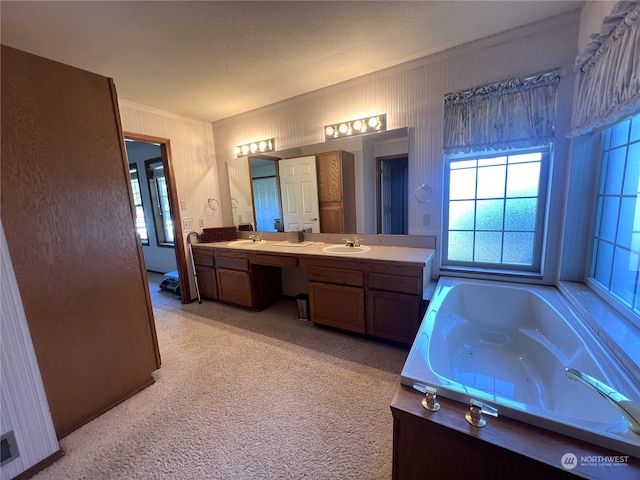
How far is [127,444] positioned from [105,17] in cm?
249

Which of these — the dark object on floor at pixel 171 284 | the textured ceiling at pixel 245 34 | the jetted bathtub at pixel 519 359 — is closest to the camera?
the jetted bathtub at pixel 519 359

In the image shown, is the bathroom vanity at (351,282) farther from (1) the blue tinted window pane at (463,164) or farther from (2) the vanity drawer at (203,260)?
(1) the blue tinted window pane at (463,164)

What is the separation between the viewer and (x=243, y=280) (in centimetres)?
309

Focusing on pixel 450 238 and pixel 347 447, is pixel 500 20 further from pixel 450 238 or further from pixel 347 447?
pixel 347 447

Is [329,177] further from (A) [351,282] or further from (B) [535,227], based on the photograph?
(B) [535,227]

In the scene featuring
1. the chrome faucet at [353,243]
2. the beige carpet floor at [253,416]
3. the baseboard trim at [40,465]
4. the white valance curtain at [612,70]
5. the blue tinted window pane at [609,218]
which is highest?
the white valance curtain at [612,70]

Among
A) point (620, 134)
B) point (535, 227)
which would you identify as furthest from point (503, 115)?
point (535, 227)

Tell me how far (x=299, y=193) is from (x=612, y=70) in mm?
2460

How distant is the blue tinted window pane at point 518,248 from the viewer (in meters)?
2.20

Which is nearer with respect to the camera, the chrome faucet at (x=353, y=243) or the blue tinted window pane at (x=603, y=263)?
the blue tinted window pane at (x=603, y=263)

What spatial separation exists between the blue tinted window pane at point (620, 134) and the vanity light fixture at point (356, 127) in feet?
5.07

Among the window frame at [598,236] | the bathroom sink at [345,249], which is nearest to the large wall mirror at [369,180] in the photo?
the bathroom sink at [345,249]

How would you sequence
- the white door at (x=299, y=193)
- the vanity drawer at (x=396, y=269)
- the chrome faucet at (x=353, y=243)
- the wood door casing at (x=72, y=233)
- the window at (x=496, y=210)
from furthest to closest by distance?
the white door at (x=299, y=193), the chrome faucet at (x=353, y=243), the window at (x=496, y=210), the vanity drawer at (x=396, y=269), the wood door casing at (x=72, y=233)

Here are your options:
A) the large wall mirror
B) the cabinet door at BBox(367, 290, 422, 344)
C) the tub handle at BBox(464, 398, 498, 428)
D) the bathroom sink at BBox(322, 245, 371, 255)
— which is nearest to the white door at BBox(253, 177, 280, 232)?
the large wall mirror
